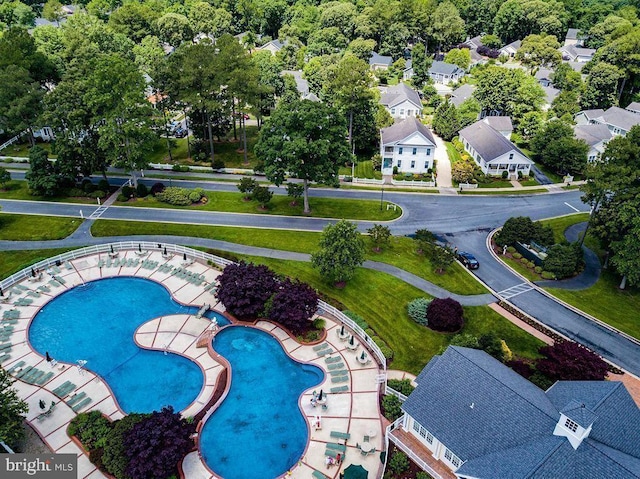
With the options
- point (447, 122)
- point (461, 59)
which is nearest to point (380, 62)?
point (461, 59)

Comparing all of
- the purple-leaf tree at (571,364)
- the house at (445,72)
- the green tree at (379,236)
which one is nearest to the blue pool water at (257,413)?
the purple-leaf tree at (571,364)

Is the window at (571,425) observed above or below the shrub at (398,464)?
above

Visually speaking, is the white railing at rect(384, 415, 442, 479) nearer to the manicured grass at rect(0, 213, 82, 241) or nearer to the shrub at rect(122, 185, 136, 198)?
the manicured grass at rect(0, 213, 82, 241)

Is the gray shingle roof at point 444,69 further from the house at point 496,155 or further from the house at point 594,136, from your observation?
the house at point 496,155

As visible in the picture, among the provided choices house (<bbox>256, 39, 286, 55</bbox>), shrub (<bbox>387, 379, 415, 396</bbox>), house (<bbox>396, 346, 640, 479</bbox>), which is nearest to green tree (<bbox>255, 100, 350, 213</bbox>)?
shrub (<bbox>387, 379, 415, 396</bbox>)

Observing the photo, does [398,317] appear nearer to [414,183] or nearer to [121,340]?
[121,340]

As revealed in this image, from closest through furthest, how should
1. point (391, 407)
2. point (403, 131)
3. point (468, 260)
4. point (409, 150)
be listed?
point (391, 407)
point (468, 260)
point (409, 150)
point (403, 131)

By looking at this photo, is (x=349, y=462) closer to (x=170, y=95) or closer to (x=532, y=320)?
(x=532, y=320)
